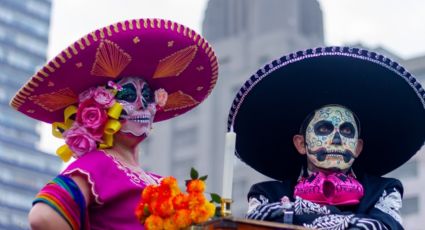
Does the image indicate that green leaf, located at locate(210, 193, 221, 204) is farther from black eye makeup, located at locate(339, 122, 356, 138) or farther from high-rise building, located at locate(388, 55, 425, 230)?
high-rise building, located at locate(388, 55, 425, 230)

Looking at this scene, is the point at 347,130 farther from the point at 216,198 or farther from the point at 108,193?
the point at 108,193

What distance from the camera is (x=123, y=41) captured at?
6.36 m

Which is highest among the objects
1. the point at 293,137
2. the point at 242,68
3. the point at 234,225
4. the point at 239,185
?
the point at 242,68

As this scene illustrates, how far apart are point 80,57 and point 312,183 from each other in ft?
5.38

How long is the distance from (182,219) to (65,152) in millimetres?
1572

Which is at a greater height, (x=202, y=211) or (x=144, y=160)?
(x=144, y=160)

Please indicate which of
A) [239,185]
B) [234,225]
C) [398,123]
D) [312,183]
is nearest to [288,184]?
[312,183]

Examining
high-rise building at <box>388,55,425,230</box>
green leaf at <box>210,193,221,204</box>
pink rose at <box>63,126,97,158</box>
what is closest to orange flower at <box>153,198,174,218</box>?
green leaf at <box>210,193,221,204</box>

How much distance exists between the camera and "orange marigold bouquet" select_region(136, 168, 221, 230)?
17.0 ft

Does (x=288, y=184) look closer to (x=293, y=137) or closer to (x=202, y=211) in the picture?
(x=293, y=137)

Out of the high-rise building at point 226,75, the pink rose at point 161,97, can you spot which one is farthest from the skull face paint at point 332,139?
the high-rise building at point 226,75

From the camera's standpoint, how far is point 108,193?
601cm

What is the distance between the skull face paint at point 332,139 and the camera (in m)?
6.34

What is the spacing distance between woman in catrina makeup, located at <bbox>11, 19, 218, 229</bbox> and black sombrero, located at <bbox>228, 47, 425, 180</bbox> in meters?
0.45
